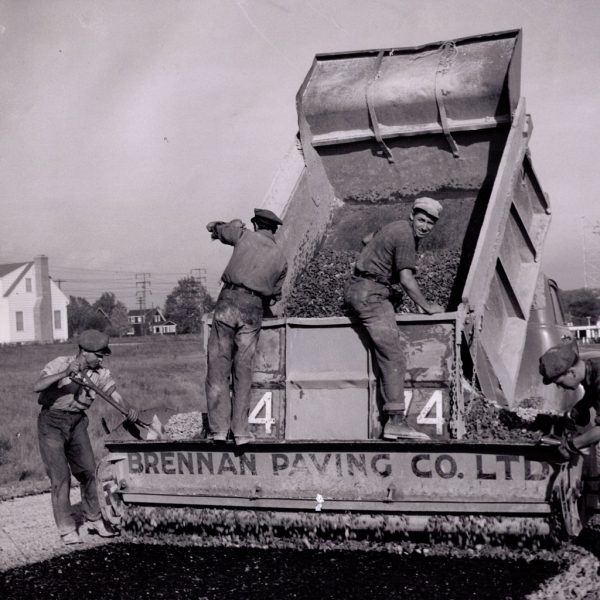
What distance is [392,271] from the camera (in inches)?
218

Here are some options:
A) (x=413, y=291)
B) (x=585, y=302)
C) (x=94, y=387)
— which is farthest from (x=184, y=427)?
(x=585, y=302)

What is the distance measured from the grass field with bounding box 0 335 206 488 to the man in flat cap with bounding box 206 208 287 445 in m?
3.80

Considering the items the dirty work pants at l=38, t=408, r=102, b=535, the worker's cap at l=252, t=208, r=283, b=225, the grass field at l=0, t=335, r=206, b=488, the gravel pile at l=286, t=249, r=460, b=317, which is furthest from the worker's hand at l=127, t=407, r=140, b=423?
the grass field at l=0, t=335, r=206, b=488

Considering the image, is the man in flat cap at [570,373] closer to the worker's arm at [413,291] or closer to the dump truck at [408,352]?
the dump truck at [408,352]

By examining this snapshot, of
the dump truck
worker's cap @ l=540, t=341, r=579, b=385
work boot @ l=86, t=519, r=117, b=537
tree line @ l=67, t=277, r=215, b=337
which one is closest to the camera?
worker's cap @ l=540, t=341, r=579, b=385

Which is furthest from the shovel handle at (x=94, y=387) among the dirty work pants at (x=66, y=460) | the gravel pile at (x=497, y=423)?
the gravel pile at (x=497, y=423)

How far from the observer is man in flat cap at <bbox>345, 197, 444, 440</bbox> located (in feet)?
17.2

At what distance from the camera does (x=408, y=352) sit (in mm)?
5387

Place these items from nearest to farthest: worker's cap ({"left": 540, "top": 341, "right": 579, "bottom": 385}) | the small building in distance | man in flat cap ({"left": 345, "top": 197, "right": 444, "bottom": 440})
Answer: worker's cap ({"left": 540, "top": 341, "right": 579, "bottom": 385}), man in flat cap ({"left": 345, "top": 197, "right": 444, "bottom": 440}), the small building in distance

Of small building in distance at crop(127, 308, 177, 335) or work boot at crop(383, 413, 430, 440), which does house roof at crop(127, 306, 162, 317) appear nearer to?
small building in distance at crop(127, 308, 177, 335)

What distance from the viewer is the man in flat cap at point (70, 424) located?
6078 mm

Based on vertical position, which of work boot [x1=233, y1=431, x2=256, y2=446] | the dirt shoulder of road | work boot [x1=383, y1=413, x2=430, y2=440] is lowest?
the dirt shoulder of road

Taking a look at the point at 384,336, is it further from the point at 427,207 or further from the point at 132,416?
the point at 132,416

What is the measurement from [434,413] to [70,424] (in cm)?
260
